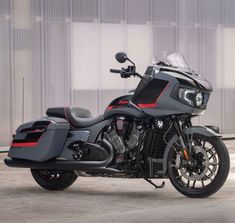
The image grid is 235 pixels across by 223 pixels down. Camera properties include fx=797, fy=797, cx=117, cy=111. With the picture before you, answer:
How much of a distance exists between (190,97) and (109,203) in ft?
4.10

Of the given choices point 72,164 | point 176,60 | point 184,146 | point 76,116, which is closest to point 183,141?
point 184,146

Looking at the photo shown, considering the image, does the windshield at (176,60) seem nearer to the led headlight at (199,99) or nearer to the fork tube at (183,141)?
the led headlight at (199,99)

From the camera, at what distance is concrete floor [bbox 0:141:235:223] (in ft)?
21.1

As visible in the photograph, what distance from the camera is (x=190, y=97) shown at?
24.6 ft

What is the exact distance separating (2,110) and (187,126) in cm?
686

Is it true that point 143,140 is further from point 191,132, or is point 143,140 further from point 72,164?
point 72,164

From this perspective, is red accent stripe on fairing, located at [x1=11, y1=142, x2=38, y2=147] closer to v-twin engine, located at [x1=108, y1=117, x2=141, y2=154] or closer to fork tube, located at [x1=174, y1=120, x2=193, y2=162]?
v-twin engine, located at [x1=108, y1=117, x2=141, y2=154]

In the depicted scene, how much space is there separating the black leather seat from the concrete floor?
0.71 meters

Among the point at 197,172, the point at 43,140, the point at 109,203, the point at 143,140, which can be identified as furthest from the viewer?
the point at 43,140

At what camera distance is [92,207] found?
7109 millimetres

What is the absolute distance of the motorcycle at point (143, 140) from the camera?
7484 millimetres

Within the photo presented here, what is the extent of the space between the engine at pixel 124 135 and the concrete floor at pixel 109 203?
0.47 m

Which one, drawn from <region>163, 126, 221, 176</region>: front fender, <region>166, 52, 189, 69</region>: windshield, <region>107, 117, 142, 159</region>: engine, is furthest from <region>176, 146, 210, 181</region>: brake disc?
<region>166, 52, 189, 69</region>: windshield

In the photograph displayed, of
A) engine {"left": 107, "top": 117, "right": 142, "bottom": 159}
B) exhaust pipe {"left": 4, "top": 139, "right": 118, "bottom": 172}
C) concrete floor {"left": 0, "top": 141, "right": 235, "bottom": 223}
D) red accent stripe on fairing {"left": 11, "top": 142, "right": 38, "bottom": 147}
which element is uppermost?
engine {"left": 107, "top": 117, "right": 142, "bottom": 159}
